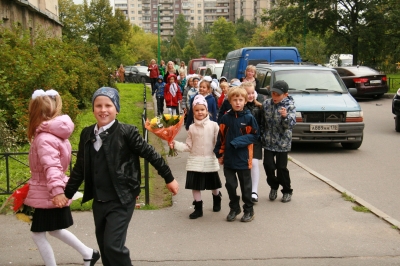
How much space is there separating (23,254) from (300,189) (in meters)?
4.45

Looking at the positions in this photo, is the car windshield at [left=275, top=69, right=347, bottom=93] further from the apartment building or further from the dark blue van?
the apartment building

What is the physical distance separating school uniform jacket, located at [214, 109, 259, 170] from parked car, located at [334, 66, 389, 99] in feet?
64.4

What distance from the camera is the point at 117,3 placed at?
190000mm

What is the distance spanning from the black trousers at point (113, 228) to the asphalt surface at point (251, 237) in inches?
43.1

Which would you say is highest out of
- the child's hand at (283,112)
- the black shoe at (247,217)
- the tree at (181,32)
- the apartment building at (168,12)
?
the apartment building at (168,12)

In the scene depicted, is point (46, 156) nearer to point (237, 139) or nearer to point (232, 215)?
point (237, 139)

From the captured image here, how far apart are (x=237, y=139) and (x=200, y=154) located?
603mm

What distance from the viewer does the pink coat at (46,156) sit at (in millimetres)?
4633

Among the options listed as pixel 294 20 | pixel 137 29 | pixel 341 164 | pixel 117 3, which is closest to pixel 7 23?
pixel 341 164

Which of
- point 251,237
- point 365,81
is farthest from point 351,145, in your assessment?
point 365,81

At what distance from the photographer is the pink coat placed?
463 centimetres

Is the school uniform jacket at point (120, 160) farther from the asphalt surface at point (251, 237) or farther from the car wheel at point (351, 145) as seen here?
the car wheel at point (351, 145)

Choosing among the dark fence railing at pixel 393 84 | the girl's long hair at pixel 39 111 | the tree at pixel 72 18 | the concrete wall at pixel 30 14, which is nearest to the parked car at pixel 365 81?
the dark fence railing at pixel 393 84

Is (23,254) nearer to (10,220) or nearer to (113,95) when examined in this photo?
(10,220)
